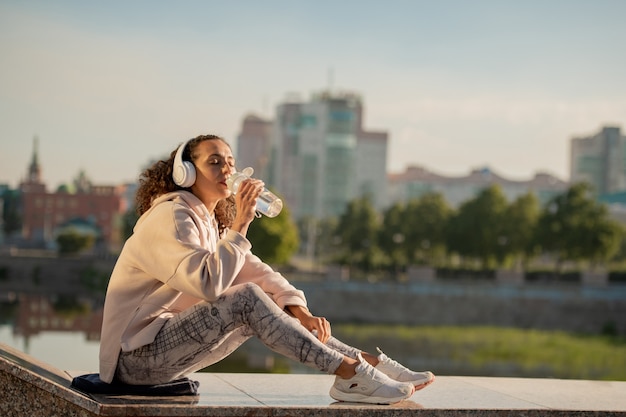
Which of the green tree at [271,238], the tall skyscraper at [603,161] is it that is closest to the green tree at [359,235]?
the green tree at [271,238]

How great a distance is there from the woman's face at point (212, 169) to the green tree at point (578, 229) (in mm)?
34834

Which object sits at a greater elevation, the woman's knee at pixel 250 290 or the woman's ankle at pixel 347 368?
the woman's knee at pixel 250 290

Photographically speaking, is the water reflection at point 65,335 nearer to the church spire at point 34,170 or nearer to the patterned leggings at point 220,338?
the patterned leggings at point 220,338

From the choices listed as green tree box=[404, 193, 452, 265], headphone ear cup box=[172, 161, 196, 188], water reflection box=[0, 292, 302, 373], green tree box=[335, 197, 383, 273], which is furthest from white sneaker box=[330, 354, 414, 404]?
green tree box=[335, 197, 383, 273]

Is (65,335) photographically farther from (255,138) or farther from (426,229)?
(255,138)

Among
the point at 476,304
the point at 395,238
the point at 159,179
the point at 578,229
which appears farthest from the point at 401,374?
the point at 395,238

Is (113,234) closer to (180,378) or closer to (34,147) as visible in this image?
(34,147)

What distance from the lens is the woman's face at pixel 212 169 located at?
12.5 feet

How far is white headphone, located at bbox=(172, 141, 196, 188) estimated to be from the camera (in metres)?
3.76

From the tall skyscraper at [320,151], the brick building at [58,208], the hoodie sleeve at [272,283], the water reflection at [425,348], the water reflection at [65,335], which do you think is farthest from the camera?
the tall skyscraper at [320,151]

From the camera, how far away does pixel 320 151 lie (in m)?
96.1

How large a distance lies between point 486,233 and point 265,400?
36.9m

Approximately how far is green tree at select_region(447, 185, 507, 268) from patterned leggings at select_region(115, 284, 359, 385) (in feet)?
121

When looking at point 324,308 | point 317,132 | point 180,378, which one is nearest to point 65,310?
point 324,308
